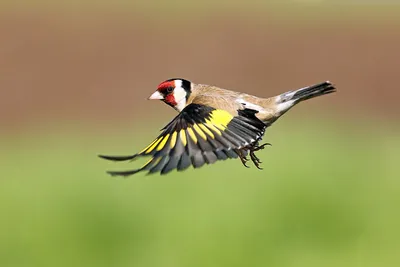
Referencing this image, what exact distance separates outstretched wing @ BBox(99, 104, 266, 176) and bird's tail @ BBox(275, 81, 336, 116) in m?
0.23

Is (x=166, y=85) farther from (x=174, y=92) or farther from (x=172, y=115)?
(x=172, y=115)

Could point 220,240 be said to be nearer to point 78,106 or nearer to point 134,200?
point 134,200

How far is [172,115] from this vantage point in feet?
38.3

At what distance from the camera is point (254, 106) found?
3.07 metres

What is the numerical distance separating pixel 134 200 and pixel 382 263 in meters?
2.19

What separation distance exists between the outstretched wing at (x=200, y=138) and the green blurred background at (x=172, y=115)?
15.2 feet

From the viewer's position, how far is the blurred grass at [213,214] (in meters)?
7.71

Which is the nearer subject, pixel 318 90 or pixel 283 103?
pixel 318 90

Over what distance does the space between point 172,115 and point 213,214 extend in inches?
145
